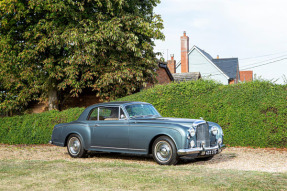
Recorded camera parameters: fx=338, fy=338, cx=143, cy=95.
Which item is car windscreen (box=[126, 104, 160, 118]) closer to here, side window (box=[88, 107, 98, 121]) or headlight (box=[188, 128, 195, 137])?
side window (box=[88, 107, 98, 121])

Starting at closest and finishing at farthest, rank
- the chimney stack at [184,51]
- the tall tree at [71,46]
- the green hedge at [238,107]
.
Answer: the green hedge at [238,107]
the tall tree at [71,46]
the chimney stack at [184,51]

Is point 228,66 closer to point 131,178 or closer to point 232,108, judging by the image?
point 232,108

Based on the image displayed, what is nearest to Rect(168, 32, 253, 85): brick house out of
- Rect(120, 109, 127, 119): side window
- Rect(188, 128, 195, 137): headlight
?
Rect(120, 109, 127, 119): side window

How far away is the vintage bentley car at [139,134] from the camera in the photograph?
342 inches

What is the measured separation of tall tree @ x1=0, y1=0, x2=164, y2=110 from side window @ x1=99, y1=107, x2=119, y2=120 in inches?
226

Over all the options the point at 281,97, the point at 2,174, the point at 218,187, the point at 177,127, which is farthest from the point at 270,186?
the point at 281,97

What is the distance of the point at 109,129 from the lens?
10.1 m

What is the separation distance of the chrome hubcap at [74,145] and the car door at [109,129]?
1.99ft

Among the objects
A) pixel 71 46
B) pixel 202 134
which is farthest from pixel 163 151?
pixel 71 46

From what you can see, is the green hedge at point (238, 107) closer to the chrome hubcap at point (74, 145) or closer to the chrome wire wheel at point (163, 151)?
the chrome hubcap at point (74, 145)

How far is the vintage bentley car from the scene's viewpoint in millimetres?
8695

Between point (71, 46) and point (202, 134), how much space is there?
987 cm

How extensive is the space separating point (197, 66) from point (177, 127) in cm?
3836

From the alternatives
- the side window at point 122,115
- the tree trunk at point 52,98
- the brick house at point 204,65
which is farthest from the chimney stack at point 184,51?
the side window at point 122,115
